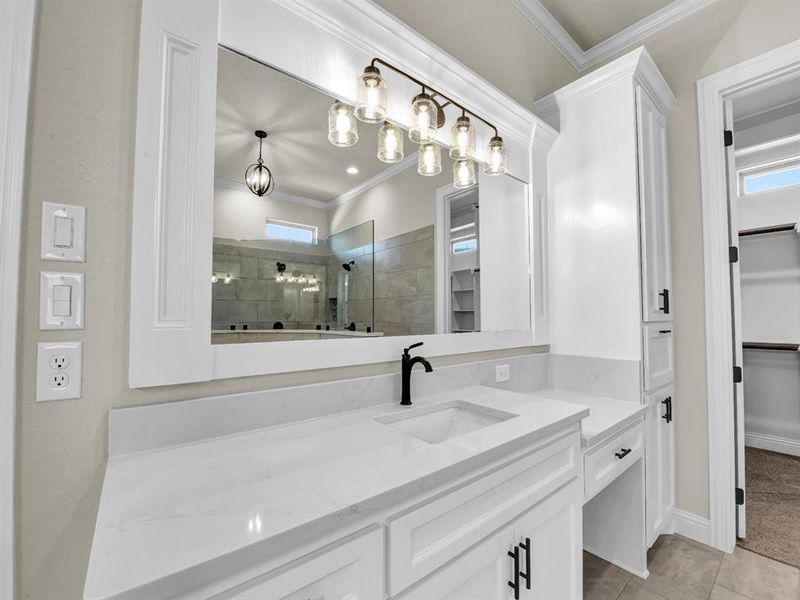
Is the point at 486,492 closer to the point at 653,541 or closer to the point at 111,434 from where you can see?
the point at 111,434

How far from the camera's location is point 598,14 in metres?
2.25

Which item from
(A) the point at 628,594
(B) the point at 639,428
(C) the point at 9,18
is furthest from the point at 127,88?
(A) the point at 628,594

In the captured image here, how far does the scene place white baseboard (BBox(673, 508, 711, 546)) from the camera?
204 centimetres

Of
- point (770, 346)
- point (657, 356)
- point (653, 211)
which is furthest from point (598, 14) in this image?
point (770, 346)

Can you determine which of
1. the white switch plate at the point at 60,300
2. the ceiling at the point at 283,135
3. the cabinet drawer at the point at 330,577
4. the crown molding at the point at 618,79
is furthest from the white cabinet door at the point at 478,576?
the crown molding at the point at 618,79

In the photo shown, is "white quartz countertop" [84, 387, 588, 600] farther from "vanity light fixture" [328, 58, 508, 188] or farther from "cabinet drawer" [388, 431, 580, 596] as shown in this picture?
"vanity light fixture" [328, 58, 508, 188]

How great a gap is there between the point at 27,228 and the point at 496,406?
1.39m

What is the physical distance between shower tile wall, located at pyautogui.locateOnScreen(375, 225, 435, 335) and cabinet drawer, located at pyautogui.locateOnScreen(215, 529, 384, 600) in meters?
0.83

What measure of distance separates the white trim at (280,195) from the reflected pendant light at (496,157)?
0.82m

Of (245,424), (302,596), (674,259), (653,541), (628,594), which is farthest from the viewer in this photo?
(674,259)

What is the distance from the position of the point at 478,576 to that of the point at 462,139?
153 cm

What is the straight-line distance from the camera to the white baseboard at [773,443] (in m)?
3.18

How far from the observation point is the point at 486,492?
3.13ft

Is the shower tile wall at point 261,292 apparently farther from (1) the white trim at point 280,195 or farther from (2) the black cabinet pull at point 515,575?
(2) the black cabinet pull at point 515,575
